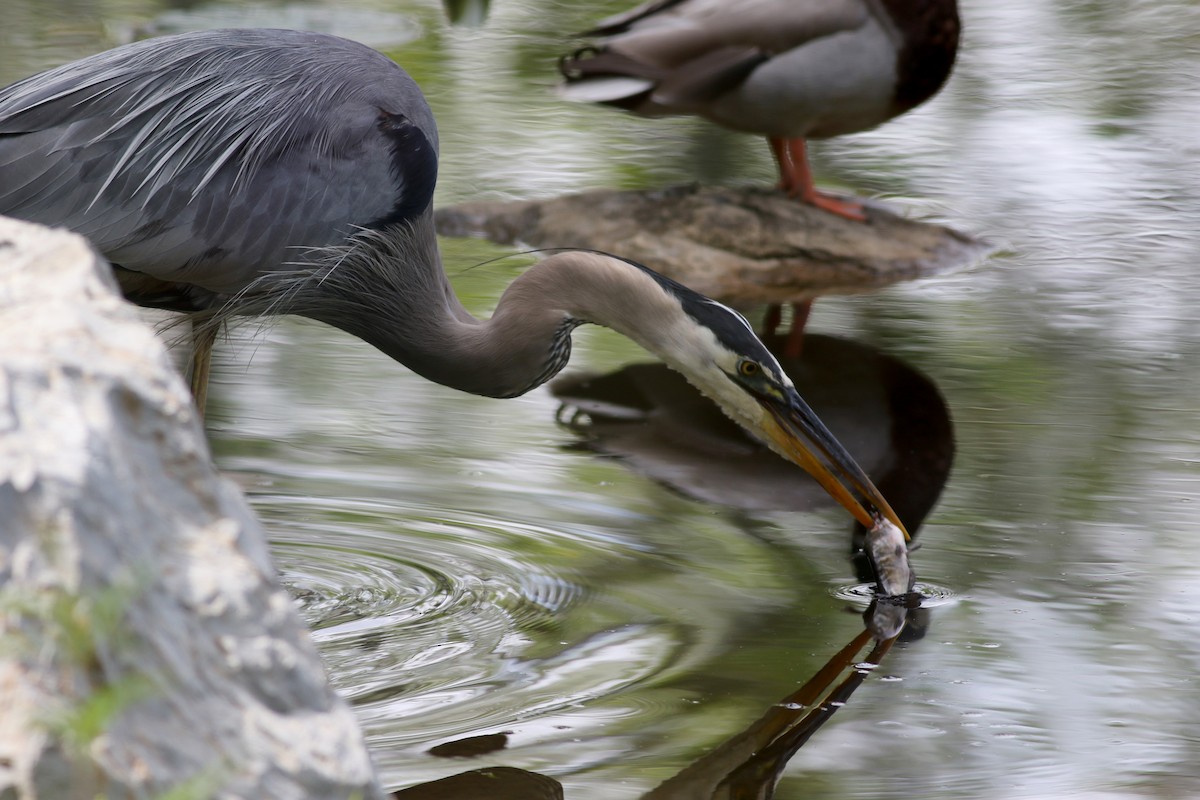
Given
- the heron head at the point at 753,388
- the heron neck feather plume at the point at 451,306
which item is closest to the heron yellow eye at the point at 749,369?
the heron head at the point at 753,388

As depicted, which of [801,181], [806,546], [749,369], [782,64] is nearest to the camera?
[749,369]

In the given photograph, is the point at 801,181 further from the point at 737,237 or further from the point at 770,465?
the point at 770,465

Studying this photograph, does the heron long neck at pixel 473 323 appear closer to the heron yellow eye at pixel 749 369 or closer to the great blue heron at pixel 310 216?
the great blue heron at pixel 310 216

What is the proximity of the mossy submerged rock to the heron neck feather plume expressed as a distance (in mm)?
2518

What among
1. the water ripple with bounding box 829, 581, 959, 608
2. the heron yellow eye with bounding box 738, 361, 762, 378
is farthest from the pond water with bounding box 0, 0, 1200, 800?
the heron yellow eye with bounding box 738, 361, 762, 378

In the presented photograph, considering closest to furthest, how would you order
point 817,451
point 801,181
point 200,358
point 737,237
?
point 817,451, point 200,358, point 737,237, point 801,181

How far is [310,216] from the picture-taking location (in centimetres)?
429

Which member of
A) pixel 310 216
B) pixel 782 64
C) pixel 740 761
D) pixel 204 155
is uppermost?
pixel 204 155

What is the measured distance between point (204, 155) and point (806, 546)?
1.97 m

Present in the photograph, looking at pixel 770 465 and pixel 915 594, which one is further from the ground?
pixel 915 594

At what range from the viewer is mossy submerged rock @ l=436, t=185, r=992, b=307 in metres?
7.04

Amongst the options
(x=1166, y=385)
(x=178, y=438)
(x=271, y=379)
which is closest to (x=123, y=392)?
(x=178, y=438)

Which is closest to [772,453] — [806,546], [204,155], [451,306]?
[806,546]

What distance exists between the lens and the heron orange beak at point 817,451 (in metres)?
4.12
